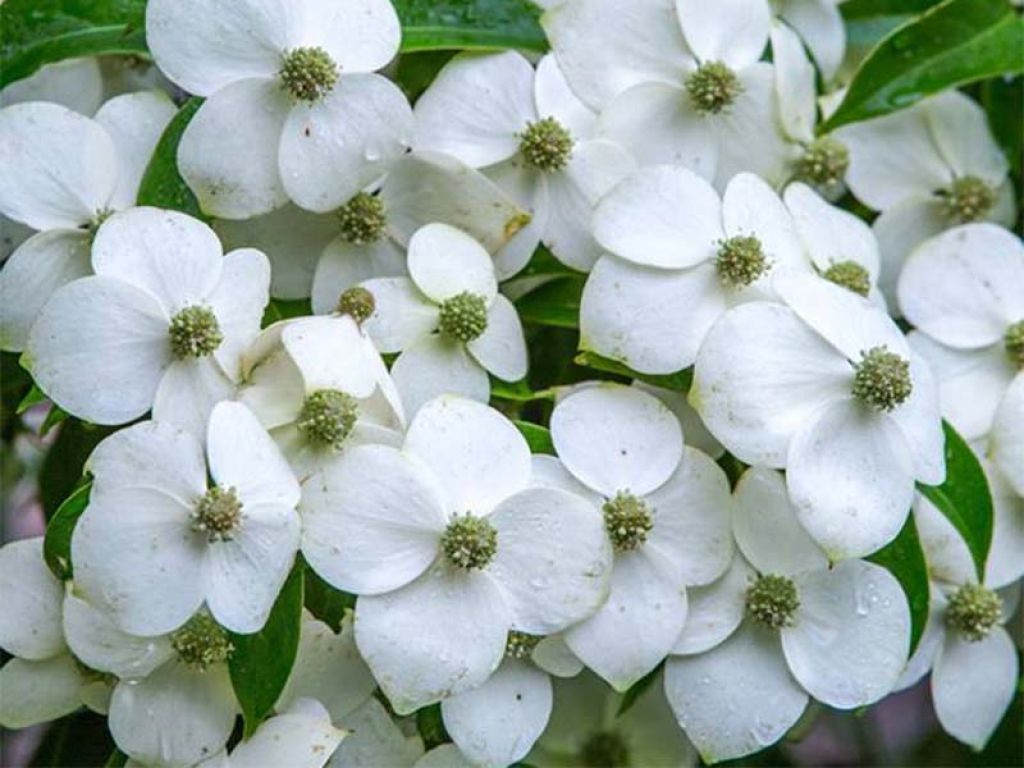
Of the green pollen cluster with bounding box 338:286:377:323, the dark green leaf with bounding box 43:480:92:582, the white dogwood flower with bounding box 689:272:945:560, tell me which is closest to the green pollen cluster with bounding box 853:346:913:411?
the white dogwood flower with bounding box 689:272:945:560

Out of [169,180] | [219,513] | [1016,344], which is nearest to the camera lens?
[219,513]

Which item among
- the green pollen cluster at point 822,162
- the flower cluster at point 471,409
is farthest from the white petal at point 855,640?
the green pollen cluster at point 822,162

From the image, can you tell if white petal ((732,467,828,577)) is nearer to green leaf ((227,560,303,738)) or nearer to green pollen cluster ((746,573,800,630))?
green pollen cluster ((746,573,800,630))

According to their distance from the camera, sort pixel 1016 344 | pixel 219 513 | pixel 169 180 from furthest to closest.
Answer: pixel 1016 344
pixel 169 180
pixel 219 513

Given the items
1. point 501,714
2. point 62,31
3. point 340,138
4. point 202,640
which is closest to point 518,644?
point 501,714

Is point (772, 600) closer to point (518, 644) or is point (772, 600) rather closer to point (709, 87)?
point (518, 644)

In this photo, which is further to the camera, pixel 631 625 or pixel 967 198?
pixel 967 198
